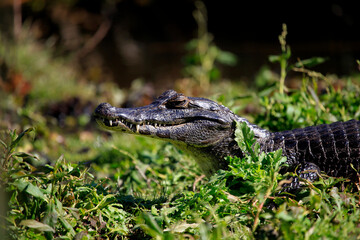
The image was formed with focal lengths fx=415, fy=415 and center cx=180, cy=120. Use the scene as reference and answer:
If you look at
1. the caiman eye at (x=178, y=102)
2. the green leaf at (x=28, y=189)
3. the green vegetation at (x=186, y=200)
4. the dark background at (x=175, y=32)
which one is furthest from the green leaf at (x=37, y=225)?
the dark background at (x=175, y=32)

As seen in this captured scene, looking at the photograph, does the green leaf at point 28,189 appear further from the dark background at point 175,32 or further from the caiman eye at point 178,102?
the dark background at point 175,32

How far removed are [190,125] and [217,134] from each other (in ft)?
0.73

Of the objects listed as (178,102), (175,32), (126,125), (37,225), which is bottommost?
(37,225)

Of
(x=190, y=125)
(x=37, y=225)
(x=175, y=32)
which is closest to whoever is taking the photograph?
(x=37, y=225)

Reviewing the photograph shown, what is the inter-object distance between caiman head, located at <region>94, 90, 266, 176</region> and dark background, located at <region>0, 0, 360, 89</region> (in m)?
5.59

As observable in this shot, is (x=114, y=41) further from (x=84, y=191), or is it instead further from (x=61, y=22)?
(x=84, y=191)

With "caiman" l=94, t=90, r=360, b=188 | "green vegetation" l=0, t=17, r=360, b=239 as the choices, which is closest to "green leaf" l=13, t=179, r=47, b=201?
"green vegetation" l=0, t=17, r=360, b=239

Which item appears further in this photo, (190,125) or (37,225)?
(190,125)

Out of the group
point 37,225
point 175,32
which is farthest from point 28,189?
point 175,32

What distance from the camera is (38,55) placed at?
8945 mm

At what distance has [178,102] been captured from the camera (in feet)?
10.7

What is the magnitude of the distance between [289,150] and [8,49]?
608cm

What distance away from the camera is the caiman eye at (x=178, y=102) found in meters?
3.25

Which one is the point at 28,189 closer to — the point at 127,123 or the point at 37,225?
the point at 37,225
